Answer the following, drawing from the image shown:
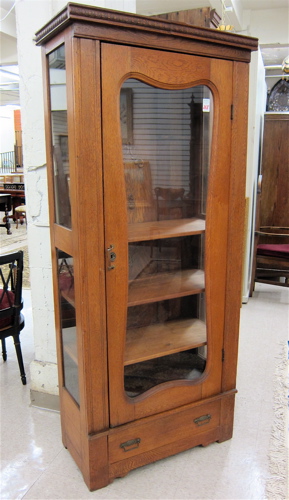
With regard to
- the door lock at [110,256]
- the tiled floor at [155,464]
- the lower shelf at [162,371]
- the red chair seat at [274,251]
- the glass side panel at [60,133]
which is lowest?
the tiled floor at [155,464]

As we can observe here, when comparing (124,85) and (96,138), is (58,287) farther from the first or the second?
(124,85)

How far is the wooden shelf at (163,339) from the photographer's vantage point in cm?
179

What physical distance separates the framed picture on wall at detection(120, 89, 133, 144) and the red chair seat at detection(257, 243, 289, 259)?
8.88 ft

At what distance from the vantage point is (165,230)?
5.83 ft

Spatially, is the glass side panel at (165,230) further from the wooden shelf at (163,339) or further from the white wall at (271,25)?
the white wall at (271,25)

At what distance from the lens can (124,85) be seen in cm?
150

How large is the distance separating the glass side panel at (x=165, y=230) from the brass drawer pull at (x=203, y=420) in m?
0.20

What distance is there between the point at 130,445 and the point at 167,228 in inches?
37.9

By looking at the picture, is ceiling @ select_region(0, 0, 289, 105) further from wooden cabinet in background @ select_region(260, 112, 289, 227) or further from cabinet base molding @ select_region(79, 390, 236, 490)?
cabinet base molding @ select_region(79, 390, 236, 490)

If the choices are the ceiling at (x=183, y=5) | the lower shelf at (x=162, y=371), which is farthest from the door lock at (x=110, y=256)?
the ceiling at (x=183, y=5)

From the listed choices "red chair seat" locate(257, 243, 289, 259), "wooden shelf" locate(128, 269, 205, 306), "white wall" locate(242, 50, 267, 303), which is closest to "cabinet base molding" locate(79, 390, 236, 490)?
"wooden shelf" locate(128, 269, 205, 306)

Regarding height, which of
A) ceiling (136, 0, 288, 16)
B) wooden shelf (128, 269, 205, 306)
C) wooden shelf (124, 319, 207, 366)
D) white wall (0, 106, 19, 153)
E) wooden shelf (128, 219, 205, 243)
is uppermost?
ceiling (136, 0, 288, 16)

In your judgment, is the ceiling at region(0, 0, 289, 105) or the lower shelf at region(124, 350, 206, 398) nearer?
the lower shelf at region(124, 350, 206, 398)

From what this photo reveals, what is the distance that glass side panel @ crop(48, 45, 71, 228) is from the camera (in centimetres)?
153
